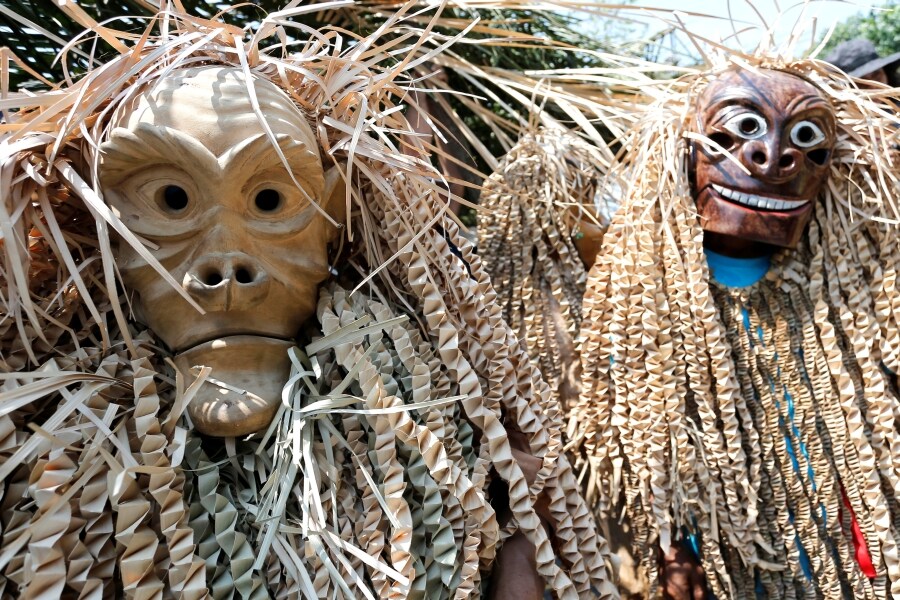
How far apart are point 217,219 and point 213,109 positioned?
0.12 meters

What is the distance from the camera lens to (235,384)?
2.76ft

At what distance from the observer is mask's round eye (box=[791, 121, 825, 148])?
4.41ft

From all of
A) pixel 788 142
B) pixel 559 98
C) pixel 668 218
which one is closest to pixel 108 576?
pixel 668 218

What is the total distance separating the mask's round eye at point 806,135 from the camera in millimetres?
1343

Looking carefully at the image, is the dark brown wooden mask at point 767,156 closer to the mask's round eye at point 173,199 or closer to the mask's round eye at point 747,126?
the mask's round eye at point 747,126


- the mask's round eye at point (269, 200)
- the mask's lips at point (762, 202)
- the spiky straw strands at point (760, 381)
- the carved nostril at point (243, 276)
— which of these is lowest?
the spiky straw strands at point (760, 381)

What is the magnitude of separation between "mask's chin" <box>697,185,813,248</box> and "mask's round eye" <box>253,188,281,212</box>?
0.84 meters

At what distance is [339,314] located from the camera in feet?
3.03

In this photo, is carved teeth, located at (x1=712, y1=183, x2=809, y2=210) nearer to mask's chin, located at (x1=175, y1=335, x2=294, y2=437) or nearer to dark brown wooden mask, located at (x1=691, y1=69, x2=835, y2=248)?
dark brown wooden mask, located at (x1=691, y1=69, x2=835, y2=248)

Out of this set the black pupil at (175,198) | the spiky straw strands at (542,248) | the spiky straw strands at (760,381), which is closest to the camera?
the black pupil at (175,198)

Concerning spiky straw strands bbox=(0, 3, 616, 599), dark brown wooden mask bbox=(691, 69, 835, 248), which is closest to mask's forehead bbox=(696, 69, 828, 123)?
dark brown wooden mask bbox=(691, 69, 835, 248)

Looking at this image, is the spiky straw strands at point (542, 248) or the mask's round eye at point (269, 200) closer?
the mask's round eye at point (269, 200)

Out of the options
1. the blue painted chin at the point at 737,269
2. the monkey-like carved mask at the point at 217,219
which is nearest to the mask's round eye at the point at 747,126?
the blue painted chin at the point at 737,269

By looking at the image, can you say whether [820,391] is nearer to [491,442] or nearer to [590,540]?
[590,540]
